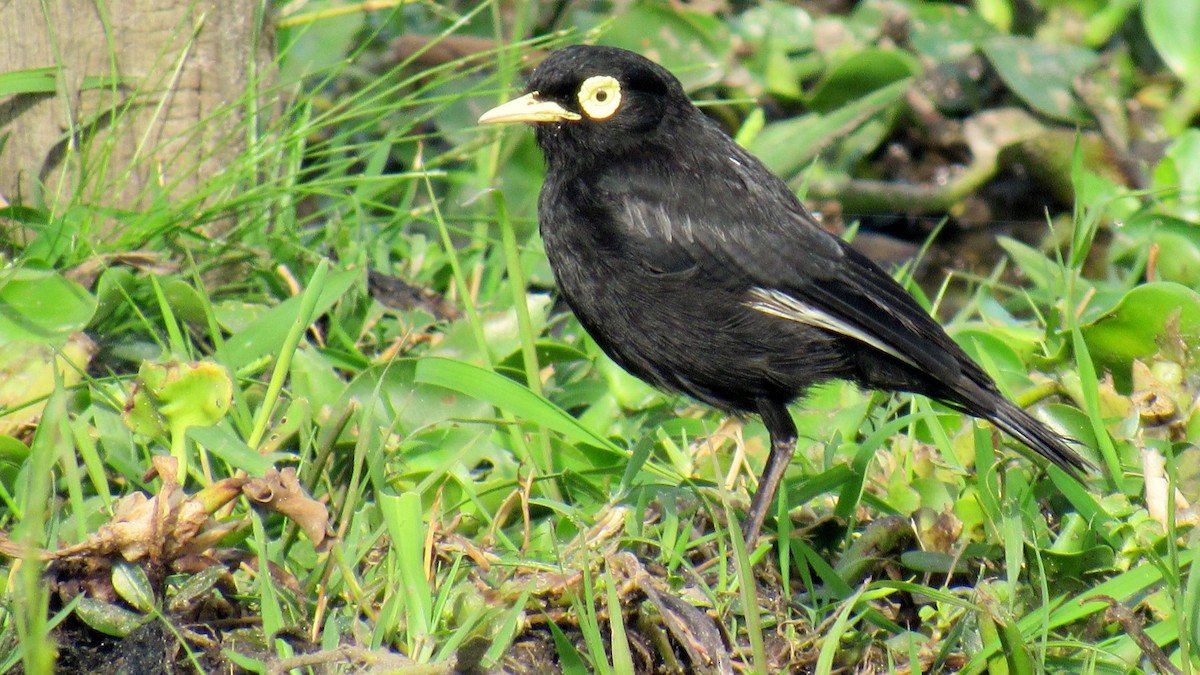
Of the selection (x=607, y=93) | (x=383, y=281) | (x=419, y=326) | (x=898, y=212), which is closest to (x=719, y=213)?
(x=607, y=93)

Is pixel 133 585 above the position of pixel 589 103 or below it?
below

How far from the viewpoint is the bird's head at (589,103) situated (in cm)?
398

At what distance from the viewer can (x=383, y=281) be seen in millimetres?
4820

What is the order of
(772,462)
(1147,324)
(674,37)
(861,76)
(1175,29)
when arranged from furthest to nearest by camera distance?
(674,37) → (861,76) → (1175,29) → (1147,324) → (772,462)

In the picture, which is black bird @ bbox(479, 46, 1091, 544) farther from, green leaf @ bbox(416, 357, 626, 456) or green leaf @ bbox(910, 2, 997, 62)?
green leaf @ bbox(910, 2, 997, 62)

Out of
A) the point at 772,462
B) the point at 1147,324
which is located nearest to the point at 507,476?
the point at 772,462

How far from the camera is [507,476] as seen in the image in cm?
378

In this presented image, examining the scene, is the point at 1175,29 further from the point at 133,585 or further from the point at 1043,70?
the point at 133,585

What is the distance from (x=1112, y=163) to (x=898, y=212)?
103cm

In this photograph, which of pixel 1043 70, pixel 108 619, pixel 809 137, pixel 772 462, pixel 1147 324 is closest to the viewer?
pixel 108 619

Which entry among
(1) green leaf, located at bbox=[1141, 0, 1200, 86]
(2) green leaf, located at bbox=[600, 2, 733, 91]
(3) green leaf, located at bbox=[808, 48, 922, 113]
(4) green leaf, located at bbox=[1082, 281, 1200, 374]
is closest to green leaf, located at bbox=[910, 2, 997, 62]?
(3) green leaf, located at bbox=[808, 48, 922, 113]

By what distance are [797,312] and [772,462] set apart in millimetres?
419

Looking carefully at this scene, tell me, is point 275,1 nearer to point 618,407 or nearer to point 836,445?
point 618,407

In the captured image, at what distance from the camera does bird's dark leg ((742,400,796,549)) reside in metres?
3.49
